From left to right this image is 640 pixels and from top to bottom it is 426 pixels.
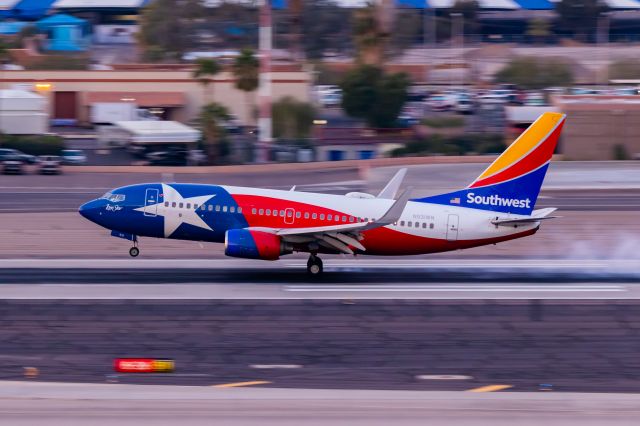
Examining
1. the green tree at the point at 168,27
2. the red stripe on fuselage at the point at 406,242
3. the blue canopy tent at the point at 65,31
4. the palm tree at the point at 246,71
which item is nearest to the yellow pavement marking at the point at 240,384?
the red stripe on fuselage at the point at 406,242

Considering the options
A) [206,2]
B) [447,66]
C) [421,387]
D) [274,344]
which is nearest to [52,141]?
[274,344]

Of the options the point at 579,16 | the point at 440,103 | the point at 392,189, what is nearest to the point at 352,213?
the point at 392,189

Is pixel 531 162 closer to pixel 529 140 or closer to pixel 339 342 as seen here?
pixel 529 140

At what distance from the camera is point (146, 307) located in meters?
29.5

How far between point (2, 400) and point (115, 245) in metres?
21.9

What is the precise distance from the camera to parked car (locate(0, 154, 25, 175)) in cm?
6738

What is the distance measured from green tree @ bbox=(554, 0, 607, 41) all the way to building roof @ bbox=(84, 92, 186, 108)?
96053mm

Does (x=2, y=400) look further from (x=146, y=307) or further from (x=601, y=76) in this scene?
(x=601, y=76)

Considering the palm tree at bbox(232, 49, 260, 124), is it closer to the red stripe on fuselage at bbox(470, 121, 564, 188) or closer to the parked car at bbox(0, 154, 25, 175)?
the parked car at bbox(0, 154, 25, 175)

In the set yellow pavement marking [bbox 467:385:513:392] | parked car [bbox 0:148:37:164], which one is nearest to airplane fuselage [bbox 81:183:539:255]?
yellow pavement marking [bbox 467:385:513:392]

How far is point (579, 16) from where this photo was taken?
167 m

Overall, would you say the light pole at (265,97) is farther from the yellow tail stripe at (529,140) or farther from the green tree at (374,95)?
the yellow tail stripe at (529,140)

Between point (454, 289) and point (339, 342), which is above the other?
point (454, 289)

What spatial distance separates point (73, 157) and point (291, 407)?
56.3 meters
